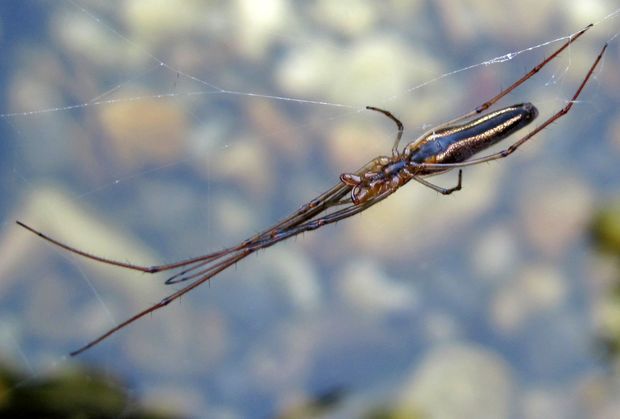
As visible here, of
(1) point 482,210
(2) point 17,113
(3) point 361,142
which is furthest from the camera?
(1) point 482,210

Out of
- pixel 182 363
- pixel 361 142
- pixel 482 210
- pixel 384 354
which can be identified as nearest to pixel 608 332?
pixel 482 210

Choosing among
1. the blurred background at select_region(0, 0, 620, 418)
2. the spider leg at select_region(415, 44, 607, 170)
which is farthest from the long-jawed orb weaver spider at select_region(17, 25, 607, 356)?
the blurred background at select_region(0, 0, 620, 418)

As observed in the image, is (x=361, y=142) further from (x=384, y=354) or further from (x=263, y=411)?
(x=263, y=411)

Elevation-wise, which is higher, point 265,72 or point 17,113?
point 265,72

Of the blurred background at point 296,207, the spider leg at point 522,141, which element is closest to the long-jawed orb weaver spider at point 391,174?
the spider leg at point 522,141

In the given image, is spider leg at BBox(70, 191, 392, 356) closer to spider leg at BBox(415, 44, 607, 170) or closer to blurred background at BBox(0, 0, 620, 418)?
spider leg at BBox(415, 44, 607, 170)

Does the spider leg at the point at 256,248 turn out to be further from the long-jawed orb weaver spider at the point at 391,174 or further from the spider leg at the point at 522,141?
the spider leg at the point at 522,141
